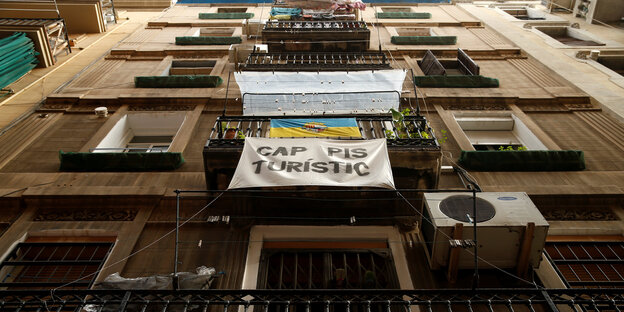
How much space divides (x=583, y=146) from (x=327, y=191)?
966 centimetres

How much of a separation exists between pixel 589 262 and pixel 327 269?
20.7 feet

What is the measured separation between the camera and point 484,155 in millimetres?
11945

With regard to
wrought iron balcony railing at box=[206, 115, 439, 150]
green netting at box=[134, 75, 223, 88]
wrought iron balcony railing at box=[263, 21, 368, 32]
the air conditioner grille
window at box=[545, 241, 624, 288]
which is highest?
wrought iron balcony railing at box=[263, 21, 368, 32]

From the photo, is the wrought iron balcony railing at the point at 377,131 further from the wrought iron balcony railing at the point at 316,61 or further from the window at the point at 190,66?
the window at the point at 190,66

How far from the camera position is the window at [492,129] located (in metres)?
14.7

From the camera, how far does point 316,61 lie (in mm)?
19078

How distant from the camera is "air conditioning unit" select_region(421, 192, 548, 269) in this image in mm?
8391

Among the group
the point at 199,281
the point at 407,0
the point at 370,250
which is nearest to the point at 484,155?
the point at 370,250

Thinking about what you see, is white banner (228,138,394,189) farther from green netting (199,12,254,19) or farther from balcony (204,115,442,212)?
green netting (199,12,254,19)

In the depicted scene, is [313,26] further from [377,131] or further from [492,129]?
[377,131]

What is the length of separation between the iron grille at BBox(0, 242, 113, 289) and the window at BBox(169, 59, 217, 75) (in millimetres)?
12462

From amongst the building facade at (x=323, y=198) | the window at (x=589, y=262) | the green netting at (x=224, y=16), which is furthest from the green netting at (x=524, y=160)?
the green netting at (x=224, y=16)

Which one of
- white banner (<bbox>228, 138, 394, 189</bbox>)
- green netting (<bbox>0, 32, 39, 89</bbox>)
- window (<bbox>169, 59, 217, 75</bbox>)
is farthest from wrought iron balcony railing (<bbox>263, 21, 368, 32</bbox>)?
white banner (<bbox>228, 138, 394, 189</bbox>)

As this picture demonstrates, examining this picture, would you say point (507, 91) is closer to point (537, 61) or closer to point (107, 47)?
point (537, 61)
